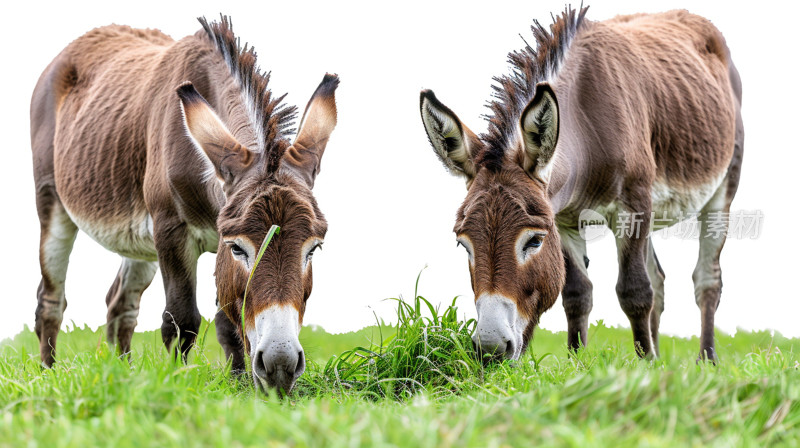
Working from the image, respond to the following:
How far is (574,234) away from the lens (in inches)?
265

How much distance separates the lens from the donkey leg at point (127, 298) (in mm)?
8023

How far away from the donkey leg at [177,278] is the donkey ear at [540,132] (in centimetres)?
245

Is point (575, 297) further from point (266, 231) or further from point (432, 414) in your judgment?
point (432, 414)

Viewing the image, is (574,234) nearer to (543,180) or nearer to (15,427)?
(543,180)

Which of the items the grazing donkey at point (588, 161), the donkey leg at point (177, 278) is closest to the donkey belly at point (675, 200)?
the grazing donkey at point (588, 161)

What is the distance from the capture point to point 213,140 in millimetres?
5078

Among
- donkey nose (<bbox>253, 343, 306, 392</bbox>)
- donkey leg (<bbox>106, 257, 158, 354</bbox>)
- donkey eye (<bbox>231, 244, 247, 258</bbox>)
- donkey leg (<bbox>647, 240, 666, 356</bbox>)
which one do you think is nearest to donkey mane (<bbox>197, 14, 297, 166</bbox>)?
donkey eye (<bbox>231, 244, 247, 258</bbox>)

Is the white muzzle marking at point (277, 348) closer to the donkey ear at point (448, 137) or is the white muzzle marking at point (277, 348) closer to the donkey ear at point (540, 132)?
the donkey ear at point (448, 137)

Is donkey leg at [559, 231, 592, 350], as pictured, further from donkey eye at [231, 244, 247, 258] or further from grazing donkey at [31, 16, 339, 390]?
donkey eye at [231, 244, 247, 258]

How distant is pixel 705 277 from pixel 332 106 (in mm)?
4823

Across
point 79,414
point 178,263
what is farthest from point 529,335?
point 79,414

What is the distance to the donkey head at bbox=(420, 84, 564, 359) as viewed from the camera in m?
4.90

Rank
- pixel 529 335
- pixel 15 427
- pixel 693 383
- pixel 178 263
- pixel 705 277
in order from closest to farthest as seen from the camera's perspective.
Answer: pixel 15 427
pixel 693 383
pixel 529 335
pixel 178 263
pixel 705 277

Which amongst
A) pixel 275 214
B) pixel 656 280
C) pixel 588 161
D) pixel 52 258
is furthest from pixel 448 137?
pixel 52 258
